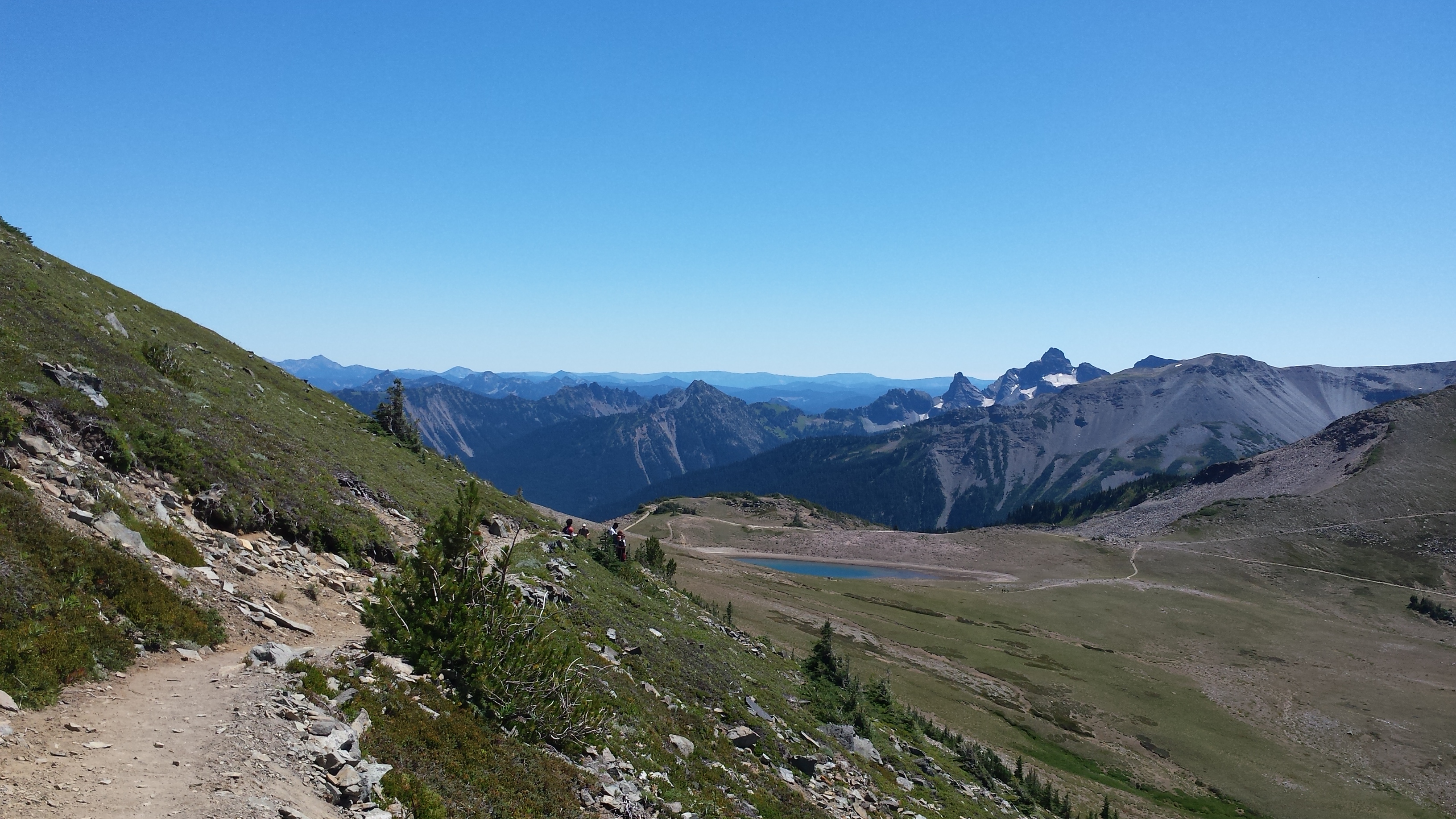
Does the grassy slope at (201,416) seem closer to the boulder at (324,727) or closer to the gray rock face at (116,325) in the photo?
the gray rock face at (116,325)

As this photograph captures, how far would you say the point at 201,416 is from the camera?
2488cm

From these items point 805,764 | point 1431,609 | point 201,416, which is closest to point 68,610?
point 201,416

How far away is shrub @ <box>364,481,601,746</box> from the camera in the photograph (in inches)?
557

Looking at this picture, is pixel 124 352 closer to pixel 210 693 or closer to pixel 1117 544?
pixel 210 693

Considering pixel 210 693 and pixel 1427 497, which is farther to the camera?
pixel 1427 497

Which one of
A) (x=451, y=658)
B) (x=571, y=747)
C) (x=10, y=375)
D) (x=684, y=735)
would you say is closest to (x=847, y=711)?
(x=684, y=735)

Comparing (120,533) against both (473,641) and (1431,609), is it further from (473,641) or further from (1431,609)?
(1431,609)

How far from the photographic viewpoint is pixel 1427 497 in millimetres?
142250

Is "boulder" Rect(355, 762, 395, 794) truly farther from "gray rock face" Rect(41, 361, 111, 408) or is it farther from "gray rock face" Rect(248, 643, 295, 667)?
"gray rock face" Rect(41, 361, 111, 408)

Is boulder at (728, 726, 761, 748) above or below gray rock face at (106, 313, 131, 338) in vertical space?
below

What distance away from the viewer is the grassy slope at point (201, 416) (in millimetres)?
20344

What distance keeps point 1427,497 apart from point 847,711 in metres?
188

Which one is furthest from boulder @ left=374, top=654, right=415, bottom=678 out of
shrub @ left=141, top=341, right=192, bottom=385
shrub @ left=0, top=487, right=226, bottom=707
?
shrub @ left=141, top=341, right=192, bottom=385

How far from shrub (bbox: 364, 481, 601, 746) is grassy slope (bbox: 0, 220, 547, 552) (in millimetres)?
10193
